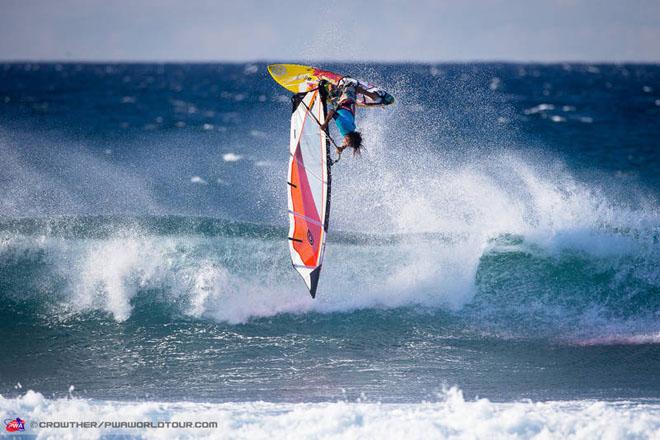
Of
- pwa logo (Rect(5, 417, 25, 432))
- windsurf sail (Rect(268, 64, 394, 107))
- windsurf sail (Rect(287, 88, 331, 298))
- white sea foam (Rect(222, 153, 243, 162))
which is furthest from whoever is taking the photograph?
white sea foam (Rect(222, 153, 243, 162))

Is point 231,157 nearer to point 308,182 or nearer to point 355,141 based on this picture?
point 308,182

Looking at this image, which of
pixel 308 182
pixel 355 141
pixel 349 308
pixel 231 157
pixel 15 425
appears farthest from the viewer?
pixel 231 157

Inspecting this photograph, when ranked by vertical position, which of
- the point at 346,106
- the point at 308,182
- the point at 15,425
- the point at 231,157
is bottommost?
the point at 231,157

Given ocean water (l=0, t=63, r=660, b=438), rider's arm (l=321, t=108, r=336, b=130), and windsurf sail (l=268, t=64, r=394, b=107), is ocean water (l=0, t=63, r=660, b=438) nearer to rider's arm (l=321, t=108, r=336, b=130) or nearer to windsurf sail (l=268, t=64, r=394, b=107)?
rider's arm (l=321, t=108, r=336, b=130)

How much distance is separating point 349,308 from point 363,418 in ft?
12.1

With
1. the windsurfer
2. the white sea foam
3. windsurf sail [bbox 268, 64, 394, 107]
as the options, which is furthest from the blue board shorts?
the white sea foam

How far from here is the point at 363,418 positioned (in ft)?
21.9

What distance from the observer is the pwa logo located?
21.5ft

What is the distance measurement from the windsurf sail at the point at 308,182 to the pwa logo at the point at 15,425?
2.91 metres

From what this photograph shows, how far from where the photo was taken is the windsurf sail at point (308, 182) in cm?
791

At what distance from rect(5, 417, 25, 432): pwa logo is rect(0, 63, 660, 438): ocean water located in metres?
0.15

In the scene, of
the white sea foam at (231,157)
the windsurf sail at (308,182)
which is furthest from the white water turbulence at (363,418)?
the white sea foam at (231,157)

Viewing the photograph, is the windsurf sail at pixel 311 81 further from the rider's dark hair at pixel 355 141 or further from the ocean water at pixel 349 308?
the ocean water at pixel 349 308

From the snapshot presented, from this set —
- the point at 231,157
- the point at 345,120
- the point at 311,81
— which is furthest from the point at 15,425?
the point at 231,157
